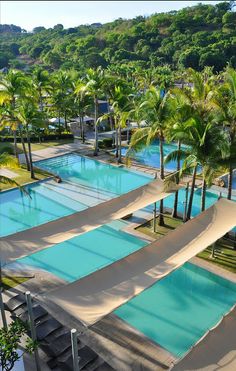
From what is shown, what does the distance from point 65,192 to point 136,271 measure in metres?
15.0

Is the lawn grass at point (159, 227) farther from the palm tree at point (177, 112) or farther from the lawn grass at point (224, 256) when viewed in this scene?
the palm tree at point (177, 112)

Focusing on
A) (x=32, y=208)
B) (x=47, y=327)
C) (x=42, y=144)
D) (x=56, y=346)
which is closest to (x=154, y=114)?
(x=32, y=208)

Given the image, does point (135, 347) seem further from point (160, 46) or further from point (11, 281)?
point (160, 46)

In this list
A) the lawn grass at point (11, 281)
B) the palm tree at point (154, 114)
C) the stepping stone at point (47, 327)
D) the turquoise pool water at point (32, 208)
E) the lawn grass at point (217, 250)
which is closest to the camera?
the stepping stone at point (47, 327)

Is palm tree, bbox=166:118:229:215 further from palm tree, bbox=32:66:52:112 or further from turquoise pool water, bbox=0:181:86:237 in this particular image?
palm tree, bbox=32:66:52:112

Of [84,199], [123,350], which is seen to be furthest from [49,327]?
[84,199]

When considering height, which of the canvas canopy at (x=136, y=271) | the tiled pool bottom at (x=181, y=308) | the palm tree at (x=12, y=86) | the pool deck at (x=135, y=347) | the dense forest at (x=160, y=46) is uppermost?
the dense forest at (x=160, y=46)

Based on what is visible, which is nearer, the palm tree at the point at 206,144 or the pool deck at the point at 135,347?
the pool deck at the point at 135,347

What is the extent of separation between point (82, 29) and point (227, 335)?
161 m

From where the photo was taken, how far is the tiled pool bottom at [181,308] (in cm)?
1303

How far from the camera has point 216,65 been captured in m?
80.9

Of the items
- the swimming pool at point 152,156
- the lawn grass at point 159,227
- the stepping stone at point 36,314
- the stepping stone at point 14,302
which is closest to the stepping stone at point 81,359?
the stepping stone at point 36,314

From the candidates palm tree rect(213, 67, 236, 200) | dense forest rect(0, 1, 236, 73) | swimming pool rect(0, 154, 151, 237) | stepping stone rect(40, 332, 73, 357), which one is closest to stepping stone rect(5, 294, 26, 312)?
stepping stone rect(40, 332, 73, 357)

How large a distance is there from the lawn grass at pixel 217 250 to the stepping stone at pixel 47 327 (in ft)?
27.0
